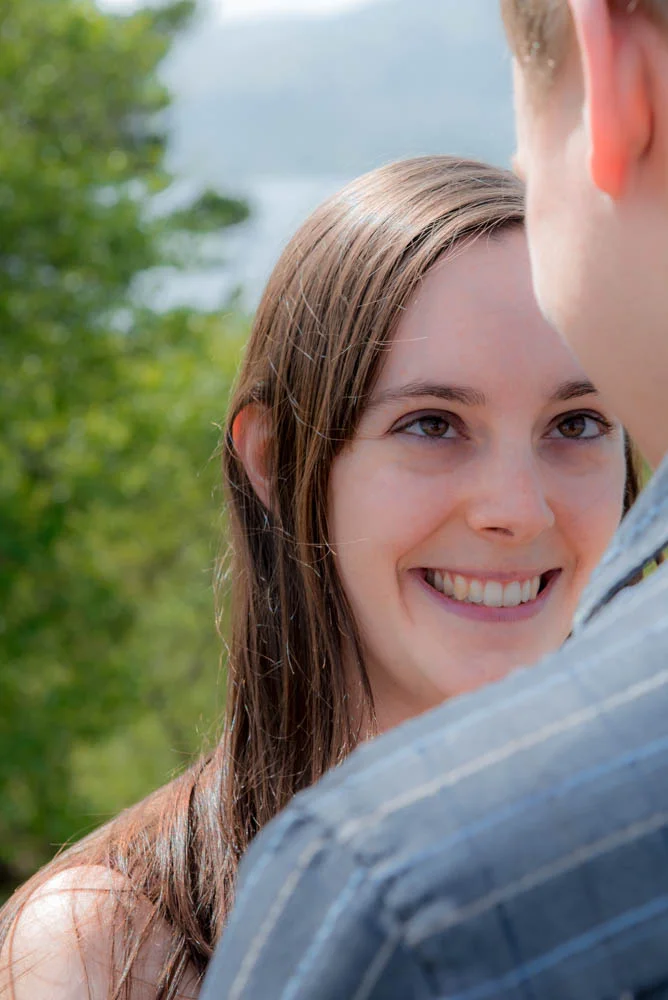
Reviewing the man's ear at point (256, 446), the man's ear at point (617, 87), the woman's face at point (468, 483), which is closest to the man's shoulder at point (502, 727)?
the man's ear at point (617, 87)

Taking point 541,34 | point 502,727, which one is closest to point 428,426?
point 541,34

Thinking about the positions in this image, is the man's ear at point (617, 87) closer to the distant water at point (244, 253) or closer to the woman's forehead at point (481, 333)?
the woman's forehead at point (481, 333)

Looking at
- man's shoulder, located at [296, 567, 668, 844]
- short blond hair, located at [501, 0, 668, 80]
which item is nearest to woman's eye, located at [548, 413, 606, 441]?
short blond hair, located at [501, 0, 668, 80]

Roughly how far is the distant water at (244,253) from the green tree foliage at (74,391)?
36cm

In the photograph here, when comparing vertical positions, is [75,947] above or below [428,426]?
below

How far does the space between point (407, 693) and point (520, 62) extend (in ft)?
4.41

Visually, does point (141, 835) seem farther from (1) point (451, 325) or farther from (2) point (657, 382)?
(2) point (657, 382)

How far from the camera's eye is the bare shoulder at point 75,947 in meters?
1.73

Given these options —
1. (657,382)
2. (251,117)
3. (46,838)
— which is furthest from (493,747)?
(251,117)

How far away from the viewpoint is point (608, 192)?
85 cm

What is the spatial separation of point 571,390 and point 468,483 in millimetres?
224

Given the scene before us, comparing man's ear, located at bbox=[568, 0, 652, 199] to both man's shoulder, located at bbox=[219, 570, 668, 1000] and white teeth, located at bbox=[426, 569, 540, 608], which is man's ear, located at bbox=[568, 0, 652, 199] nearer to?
man's shoulder, located at bbox=[219, 570, 668, 1000]

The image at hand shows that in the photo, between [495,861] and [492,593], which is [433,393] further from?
[495,861]

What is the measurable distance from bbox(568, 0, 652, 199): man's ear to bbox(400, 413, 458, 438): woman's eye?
1.23m
